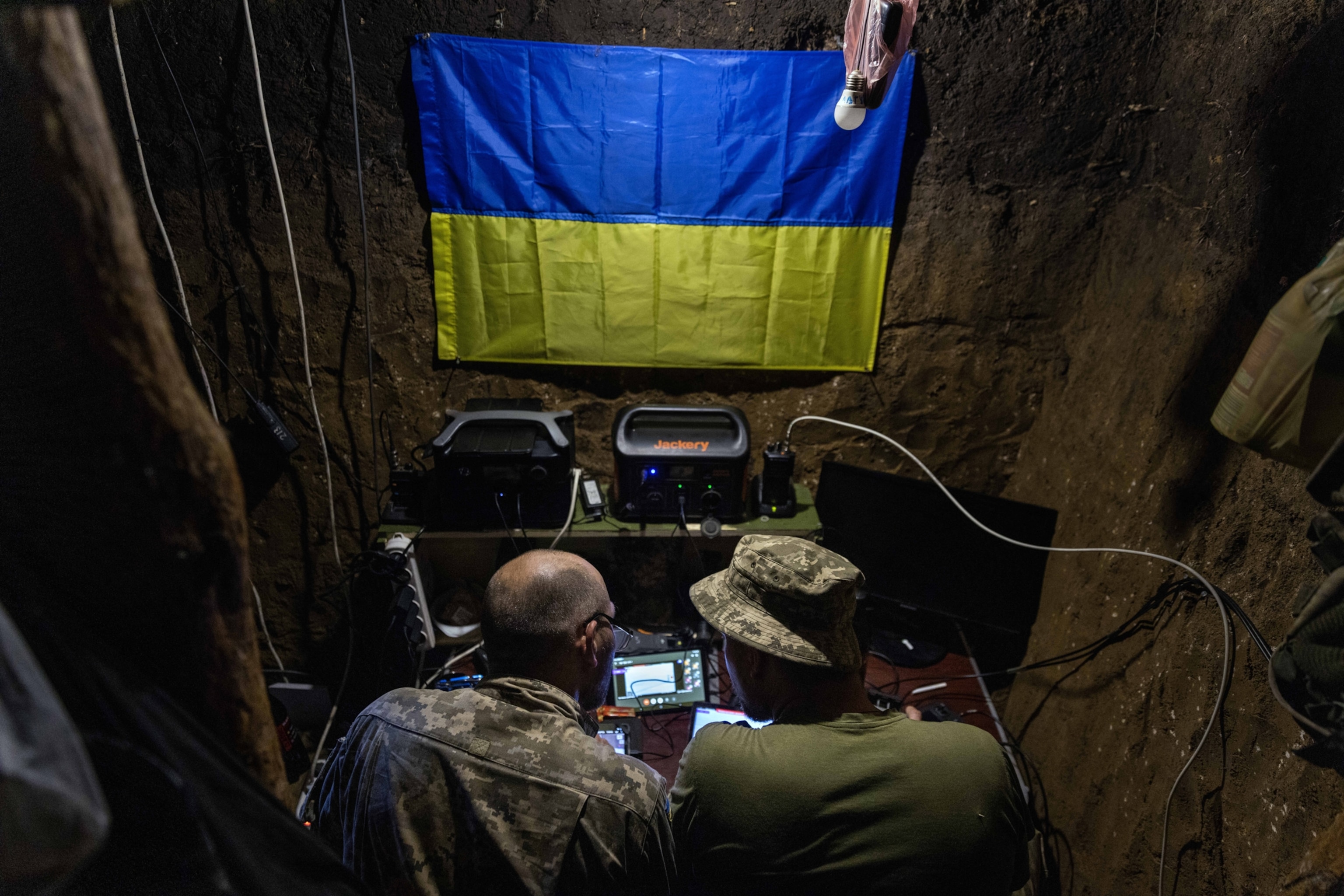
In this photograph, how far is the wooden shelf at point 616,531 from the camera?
2035 millimetres

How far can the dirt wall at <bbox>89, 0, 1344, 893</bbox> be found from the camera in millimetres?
1388

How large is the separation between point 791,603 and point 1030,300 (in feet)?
5.37

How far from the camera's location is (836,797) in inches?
47.6

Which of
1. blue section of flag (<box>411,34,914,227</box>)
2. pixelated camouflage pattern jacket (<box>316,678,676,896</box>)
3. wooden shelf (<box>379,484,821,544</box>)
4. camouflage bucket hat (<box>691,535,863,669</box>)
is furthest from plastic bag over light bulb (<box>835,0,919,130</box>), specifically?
pixelated camouflage pattern jacket (<box>316,678,676,896</box>)

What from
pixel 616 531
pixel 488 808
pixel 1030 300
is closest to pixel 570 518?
pixel 616 531

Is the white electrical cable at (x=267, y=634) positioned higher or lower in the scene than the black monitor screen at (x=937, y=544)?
lower

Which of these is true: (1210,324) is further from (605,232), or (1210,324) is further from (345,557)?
(345,557)

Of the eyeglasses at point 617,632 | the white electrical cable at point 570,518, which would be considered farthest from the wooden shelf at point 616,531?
the eyeglasses at point 617,632

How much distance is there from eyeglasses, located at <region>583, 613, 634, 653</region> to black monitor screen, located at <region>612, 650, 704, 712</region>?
0.05 meters

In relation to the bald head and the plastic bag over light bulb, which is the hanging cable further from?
the plastic bag over light bulb

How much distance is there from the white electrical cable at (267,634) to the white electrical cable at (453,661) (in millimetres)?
870

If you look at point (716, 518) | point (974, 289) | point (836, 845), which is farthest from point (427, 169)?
point (836, 845)

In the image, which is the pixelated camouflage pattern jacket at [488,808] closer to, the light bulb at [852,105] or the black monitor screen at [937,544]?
the black monitor screen at [937,544]

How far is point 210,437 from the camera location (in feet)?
1.12
